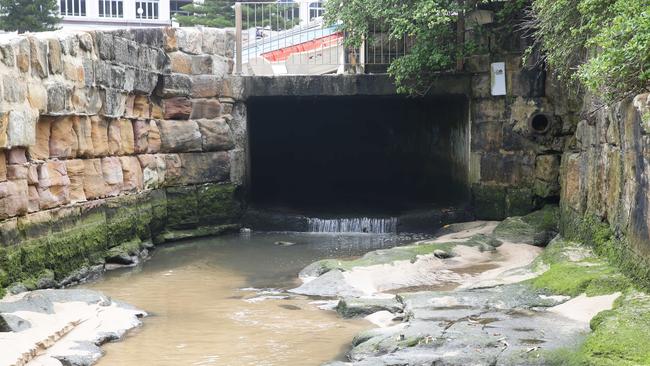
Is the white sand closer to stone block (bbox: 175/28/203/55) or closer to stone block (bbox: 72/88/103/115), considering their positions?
stone block (bbox: 72/88/103/115)

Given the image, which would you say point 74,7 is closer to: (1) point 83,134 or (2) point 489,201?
(2) point 489,201

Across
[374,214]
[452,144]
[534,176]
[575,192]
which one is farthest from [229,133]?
[575,192]

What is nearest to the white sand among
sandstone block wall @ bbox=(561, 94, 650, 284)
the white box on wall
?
sandstone block wall @ bbox=(561, 94, 650, 284)

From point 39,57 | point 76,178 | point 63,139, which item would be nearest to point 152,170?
point 76,178

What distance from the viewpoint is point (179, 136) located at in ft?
48.3

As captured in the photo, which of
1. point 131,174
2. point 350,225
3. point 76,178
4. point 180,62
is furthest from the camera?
point 350,225

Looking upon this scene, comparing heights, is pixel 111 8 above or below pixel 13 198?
above

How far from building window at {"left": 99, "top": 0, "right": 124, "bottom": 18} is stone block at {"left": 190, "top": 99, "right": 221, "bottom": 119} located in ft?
86.0

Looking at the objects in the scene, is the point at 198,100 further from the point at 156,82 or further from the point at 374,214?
the point at 374,214

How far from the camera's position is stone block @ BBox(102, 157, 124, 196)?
12375 mm

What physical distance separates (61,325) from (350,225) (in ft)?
27.1

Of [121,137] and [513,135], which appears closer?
[121,137]

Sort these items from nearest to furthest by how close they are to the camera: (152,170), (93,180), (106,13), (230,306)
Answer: (230,306) → (93,180) → (152,170) → (106,13)

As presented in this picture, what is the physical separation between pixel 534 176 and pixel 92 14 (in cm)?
2961
